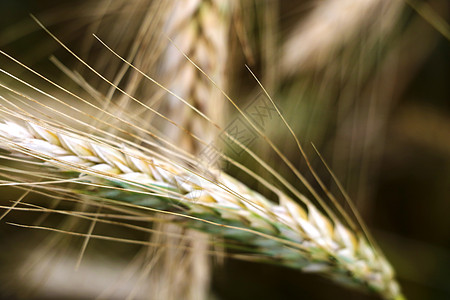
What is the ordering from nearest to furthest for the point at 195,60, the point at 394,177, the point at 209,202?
1. the point at 209,202
2. the point at 195,60
3. the point at 394,177

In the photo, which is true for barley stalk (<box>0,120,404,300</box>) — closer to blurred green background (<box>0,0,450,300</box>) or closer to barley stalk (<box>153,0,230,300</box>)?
barley stalk (<box>153,0,230,300</box>)

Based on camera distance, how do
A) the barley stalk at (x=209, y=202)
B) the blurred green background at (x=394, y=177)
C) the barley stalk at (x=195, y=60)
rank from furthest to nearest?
the blurred green background at (x=394, y=177)
the barley stalk at (x=195, y=60)
the barley stalk at (x=209, y=202)

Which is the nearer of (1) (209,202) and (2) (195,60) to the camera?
(1) (209,202)

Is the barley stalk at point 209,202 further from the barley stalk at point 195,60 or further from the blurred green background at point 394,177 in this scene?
the blurred green background at point 394,177

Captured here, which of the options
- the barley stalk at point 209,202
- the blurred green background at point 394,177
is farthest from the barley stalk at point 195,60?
the blurred green background at point 394,177

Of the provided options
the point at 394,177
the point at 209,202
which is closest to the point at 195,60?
the point at 209,202

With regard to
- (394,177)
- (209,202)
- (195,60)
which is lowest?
(209,202)

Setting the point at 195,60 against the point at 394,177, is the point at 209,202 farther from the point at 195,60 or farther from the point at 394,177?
the point at 394,177

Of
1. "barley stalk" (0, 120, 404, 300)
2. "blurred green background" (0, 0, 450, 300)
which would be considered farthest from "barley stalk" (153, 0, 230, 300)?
"blurred green background" (0, 0, 450, 300)

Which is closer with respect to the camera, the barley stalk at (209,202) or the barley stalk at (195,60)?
the barley stalk at (209,202)
